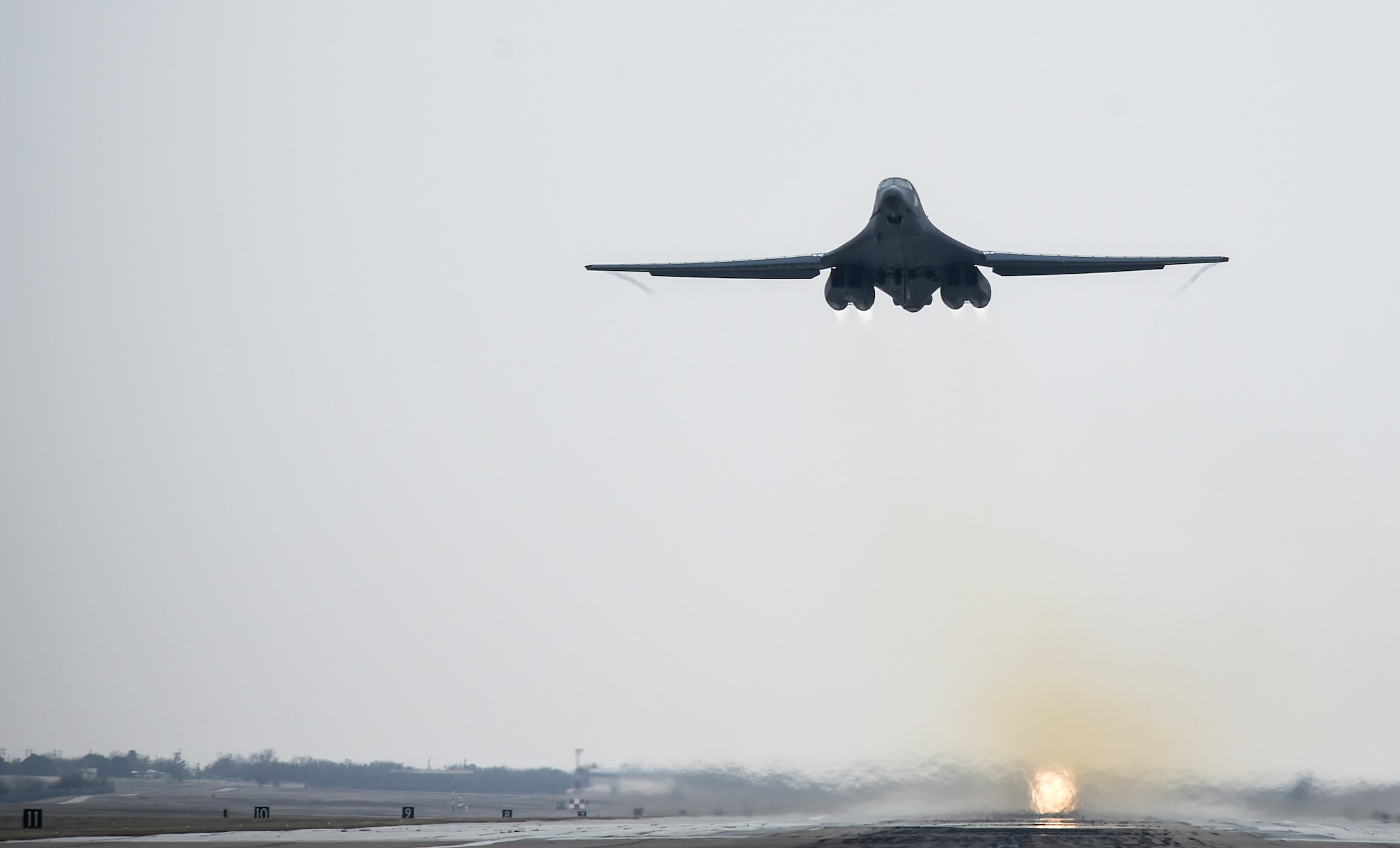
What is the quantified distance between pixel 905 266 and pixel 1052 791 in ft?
92.7

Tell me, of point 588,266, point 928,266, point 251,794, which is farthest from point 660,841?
point 251,794

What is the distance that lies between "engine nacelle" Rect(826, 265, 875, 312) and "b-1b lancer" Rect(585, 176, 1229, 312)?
0.02 m

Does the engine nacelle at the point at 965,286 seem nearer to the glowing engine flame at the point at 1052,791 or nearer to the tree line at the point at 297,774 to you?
the glowing engine flame at the point at 1052,791

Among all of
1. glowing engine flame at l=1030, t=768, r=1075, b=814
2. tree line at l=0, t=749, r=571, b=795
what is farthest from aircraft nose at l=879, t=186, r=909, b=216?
tree line at l=0, t=749, r=571, b=795

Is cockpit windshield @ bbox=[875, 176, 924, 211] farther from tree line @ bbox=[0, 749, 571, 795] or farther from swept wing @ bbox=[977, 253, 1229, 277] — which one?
tree line @ bbox=[0, 749, 571, 795]

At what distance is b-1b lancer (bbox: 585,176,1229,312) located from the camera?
3888 centimetres

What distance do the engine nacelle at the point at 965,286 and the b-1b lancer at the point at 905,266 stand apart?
24 millimetres

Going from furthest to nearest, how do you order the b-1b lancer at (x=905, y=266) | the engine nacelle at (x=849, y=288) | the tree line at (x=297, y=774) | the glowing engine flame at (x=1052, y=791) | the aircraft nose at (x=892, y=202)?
1. the tree line at (x=297, y=774)
2. the glowing engine flame at (x=1052, y=791)
3. the engine nacelle at (x=849, y=288)
4. the b-1b lancer at (x=905, y=266)
5. the aircraft nose at (x=892, y=202)

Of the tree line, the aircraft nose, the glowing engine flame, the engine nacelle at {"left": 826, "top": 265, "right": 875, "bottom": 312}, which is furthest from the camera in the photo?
the tree line

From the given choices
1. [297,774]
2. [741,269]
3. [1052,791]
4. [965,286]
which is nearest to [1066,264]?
[965,286]

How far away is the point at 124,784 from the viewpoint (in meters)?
110

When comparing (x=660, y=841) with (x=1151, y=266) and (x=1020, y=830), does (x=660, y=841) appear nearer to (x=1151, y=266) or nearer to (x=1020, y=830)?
(x=1020, y=830)

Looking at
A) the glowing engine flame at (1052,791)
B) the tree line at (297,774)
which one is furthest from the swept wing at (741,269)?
the tree line at (297,774)

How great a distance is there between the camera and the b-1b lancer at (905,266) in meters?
38.9
